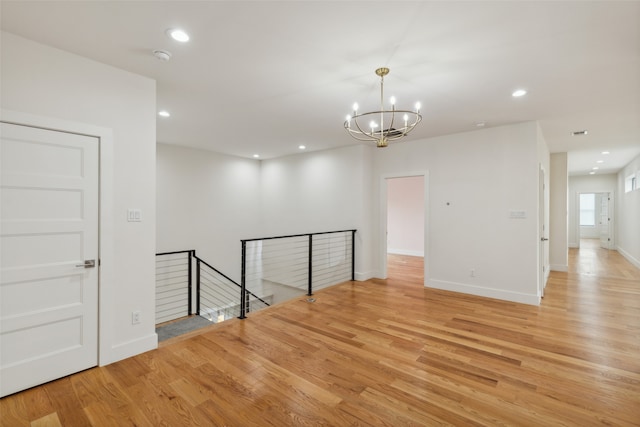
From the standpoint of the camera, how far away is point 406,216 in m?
9.22

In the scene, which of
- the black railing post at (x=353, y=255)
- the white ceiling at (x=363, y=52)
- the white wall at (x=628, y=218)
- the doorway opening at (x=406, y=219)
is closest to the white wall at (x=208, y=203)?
the white ceiling at (x=363, y=52)

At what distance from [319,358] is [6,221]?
270 cm

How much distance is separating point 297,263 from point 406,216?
4312 millimetres

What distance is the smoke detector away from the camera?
237 cm

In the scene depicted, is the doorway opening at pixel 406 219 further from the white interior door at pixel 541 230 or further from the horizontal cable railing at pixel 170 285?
the horizontal cable railing at pixel 170 285

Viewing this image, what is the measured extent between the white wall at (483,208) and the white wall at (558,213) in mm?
2672

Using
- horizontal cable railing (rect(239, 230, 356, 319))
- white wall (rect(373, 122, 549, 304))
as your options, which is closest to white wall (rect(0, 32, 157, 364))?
horizontal cable railing (rect(239, 230, 356, 319))

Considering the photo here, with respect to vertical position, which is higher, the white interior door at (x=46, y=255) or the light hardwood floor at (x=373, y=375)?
the white interior door at (x=46, y=255)

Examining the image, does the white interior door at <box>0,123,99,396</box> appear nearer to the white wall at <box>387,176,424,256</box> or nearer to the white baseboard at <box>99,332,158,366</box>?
the white baseboard at <box>99,332,158,366</box>

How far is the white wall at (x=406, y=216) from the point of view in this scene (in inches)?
350

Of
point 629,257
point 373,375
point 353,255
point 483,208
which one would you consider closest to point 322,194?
point 353,255

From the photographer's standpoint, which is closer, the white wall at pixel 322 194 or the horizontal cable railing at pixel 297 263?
the white wall at pixel 322 194

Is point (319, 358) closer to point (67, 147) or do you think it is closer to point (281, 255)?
point (67, 147)

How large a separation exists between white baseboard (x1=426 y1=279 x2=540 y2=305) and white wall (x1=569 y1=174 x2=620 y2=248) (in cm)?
829
